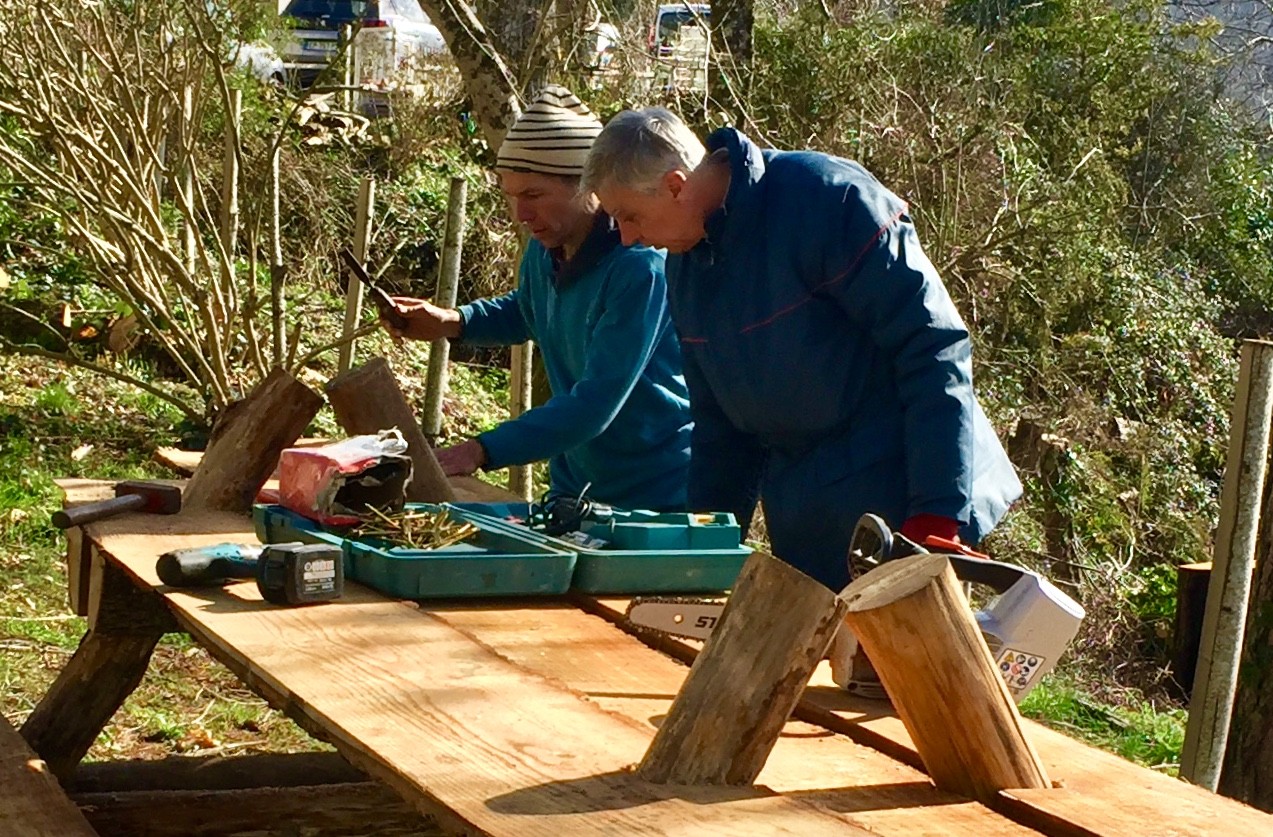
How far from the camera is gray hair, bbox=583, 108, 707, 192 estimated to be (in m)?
3.04

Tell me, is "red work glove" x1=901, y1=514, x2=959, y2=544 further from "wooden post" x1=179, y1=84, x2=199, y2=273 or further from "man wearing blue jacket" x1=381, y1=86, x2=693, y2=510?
"wooden post" x1=179, y1=84, x2=199, y2=273

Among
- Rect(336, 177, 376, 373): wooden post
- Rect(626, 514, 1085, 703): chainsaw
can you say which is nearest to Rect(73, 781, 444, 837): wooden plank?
Rect(626, 514, 1085, 703): chainsaw

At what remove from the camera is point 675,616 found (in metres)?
2.74

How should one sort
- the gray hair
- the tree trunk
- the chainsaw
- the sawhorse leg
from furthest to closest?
the tree trunk, the sawhorse leg, the gray hair, the chainsaw

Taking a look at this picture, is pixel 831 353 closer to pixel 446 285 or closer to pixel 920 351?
pixel 920 351

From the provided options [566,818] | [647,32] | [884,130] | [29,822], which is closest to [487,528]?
[29,822]

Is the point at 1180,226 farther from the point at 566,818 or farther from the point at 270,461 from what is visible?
the point at 566,818

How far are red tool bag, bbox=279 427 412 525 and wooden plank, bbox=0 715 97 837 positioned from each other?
692mm

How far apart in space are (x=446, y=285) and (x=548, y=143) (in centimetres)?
273

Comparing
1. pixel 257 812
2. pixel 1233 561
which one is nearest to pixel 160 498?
pixel 257 812

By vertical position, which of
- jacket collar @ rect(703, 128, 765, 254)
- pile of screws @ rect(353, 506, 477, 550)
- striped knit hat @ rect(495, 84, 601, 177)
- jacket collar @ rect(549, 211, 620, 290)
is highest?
striped knit hat @ rect(495, 84, 601, 177)

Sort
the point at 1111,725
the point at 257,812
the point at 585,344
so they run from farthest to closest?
1. the point at 1111,725
2. the point at 257,812
3. the point at 585,344

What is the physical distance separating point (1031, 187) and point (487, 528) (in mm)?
8485

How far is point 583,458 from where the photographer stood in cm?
395
